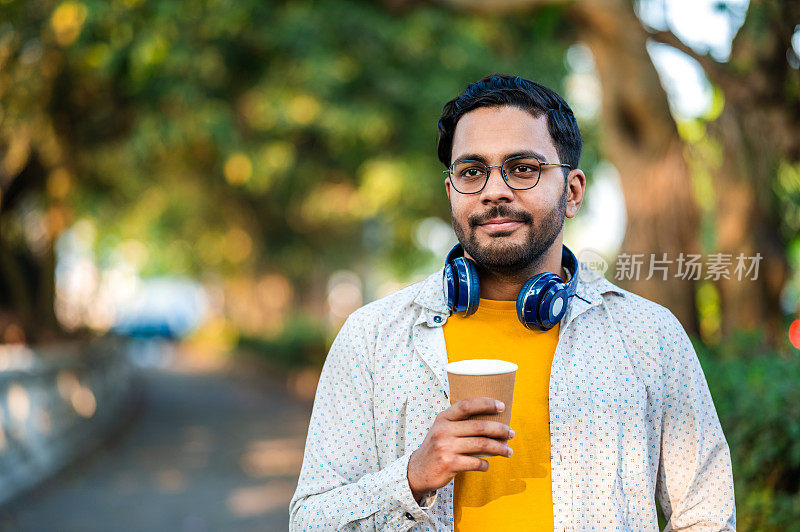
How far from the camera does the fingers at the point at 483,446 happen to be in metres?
1.83

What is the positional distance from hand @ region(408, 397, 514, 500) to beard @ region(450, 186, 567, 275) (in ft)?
1.71

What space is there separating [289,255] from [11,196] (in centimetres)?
1291

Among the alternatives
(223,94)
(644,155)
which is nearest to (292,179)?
(223,94)

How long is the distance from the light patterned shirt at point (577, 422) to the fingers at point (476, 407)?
1.04 ft

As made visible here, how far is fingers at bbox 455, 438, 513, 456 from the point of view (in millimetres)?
1832

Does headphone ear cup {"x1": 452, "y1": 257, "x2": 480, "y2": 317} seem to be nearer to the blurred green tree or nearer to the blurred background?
the blurred background

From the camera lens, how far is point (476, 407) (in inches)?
71.6

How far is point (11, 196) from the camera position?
43.2 ft

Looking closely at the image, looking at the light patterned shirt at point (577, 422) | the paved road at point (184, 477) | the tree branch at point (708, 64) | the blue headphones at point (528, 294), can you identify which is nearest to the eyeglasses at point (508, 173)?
the blue headphones at point (528, 294)

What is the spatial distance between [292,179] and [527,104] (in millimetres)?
17025

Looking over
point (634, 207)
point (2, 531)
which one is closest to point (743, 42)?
point (634, 207)

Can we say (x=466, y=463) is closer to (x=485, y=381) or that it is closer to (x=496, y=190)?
(x=485, y=381)

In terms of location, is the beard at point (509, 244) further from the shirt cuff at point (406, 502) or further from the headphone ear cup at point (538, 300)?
the shirt cuff at point (406, 502)

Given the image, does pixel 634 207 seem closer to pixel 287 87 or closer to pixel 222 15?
pixel 222 15
